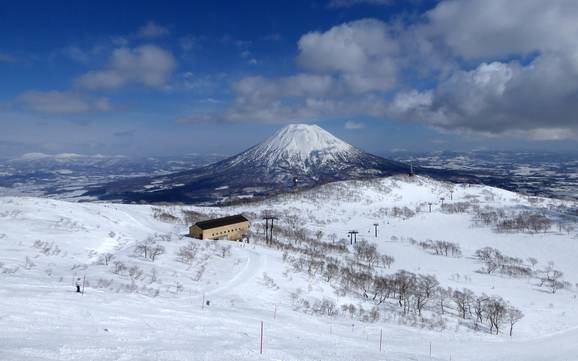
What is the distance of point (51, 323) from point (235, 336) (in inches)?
294

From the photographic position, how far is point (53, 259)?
2797cm

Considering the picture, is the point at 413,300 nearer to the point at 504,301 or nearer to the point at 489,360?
the point at 504,301

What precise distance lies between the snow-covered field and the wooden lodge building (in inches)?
196

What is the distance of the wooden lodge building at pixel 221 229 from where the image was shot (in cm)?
4889

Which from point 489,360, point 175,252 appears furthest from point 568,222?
point 175,252

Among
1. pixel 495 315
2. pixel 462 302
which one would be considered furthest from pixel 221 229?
pixel 495 315

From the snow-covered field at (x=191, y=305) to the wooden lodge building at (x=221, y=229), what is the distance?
4990mm

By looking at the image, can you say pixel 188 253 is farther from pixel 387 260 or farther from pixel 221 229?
pixel 387 260

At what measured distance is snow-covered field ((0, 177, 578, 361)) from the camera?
42.3ft

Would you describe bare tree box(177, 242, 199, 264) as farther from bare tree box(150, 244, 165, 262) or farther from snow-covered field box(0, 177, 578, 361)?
bare tree box(150, 244, 165, 262)

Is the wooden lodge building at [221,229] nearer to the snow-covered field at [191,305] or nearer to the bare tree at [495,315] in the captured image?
the snow-covered field at [191,305]

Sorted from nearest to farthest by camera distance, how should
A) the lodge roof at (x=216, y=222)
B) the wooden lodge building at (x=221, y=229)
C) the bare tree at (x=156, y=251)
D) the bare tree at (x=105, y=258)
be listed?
the bare tree at (x=105, y=258) → the bare tree at (x=156, y=251) → the wooden lodge building at (x=221, y=229) → the lodge roof at (x=216, y=222)

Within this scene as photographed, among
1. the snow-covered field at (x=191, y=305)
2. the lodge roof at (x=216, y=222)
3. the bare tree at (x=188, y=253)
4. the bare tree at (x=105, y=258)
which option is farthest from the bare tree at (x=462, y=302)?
the bare tree at (x=105, y=258)

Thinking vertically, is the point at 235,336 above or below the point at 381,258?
above
